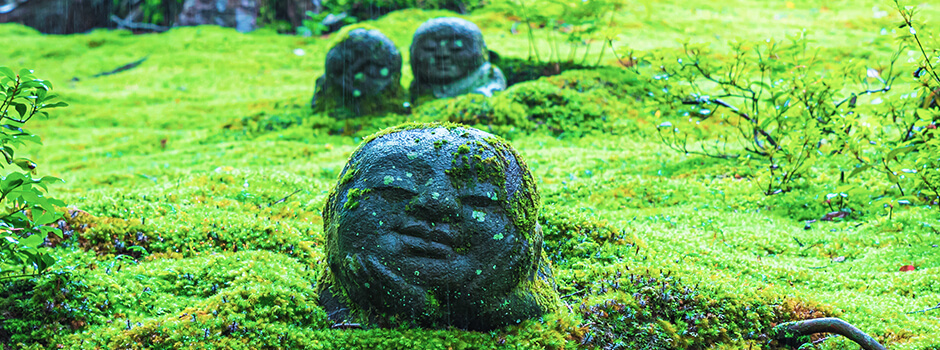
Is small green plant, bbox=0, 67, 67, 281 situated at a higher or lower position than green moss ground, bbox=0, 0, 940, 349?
higher

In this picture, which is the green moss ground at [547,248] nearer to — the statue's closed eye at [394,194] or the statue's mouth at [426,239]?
the statue's mouth at [426,239]

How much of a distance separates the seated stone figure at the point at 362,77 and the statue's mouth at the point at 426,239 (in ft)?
33.3

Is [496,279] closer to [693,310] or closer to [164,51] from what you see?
[693,310]

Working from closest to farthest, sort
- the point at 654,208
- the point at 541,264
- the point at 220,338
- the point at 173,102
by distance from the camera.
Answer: the point at 220,338
the point at 541,264
the point at 654,208
the point at 173,102

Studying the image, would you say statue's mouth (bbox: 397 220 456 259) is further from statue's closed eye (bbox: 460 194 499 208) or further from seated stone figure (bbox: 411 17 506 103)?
seated stone figure (bbox: 411 17 506 103)

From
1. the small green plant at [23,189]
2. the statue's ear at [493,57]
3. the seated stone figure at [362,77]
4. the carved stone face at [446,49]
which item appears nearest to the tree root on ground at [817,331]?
the small green plant at [23,189]

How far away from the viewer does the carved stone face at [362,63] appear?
13.5 metres

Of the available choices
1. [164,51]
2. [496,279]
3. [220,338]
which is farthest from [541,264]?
[164,51]

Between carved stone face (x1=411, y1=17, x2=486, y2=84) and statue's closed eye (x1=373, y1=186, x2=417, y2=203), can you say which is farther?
carved stone face (x1=411, y1=17, x2=486, y2=84)

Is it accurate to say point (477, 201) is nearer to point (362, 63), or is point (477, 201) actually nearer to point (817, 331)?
point (817, 331)

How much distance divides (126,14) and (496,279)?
94.1ft

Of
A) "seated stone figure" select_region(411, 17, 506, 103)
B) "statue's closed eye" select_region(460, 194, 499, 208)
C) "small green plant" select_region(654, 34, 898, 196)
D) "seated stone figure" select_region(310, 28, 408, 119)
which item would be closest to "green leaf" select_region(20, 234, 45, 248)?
"statue's closed eye" select_region(460, 194, 499, 208)

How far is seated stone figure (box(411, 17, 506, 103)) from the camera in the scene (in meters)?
14.1

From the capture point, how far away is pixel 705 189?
8.38 metres
